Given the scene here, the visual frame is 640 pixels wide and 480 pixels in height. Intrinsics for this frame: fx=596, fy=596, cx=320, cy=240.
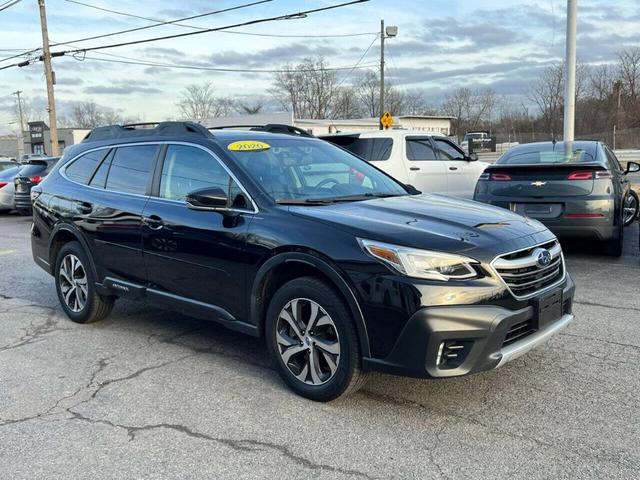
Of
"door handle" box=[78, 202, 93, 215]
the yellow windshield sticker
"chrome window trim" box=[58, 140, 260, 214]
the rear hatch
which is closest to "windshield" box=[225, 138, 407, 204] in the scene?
the yellow windshield sticker

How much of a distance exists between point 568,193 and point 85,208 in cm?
564

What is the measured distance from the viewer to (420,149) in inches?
401

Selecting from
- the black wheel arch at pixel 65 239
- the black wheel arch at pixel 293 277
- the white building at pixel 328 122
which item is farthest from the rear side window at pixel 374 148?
the white building at pixel 328 122

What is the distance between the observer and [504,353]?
3.34 metres

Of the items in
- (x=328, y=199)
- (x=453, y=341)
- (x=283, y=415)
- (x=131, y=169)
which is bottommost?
(x=283, y=415)

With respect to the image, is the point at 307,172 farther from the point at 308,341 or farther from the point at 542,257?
the point at 542,257

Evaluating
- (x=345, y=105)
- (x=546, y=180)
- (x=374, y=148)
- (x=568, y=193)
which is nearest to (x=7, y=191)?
(x=374, y=148)

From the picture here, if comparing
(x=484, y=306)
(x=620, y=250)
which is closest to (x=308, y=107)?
(x=620, y=250)

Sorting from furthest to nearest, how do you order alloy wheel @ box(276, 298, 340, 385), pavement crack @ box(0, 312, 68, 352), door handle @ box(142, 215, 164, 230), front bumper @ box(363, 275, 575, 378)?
pavement crack @ box(0, 312, 68, 352)
door handle @ box(142, 215, 164, 230)
alloy wheel @ box(276, 298, 340, 385)
front bumper @ box(363, 275, 575, 378)

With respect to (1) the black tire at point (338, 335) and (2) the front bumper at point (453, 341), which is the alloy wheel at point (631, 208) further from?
(1) the black tire at point (338, 335)

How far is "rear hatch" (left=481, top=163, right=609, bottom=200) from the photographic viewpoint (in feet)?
24.4

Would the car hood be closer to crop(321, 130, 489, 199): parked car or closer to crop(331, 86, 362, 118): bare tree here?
crop(321, 130, 489, 199): parked car

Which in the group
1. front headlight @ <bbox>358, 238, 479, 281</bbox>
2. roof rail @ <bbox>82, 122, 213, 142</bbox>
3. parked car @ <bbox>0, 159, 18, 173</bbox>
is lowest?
front headlight @ <bbox>358, 238, 479, 281</bbox>

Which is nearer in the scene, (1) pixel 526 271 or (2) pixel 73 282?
(1) pixel 526 271
